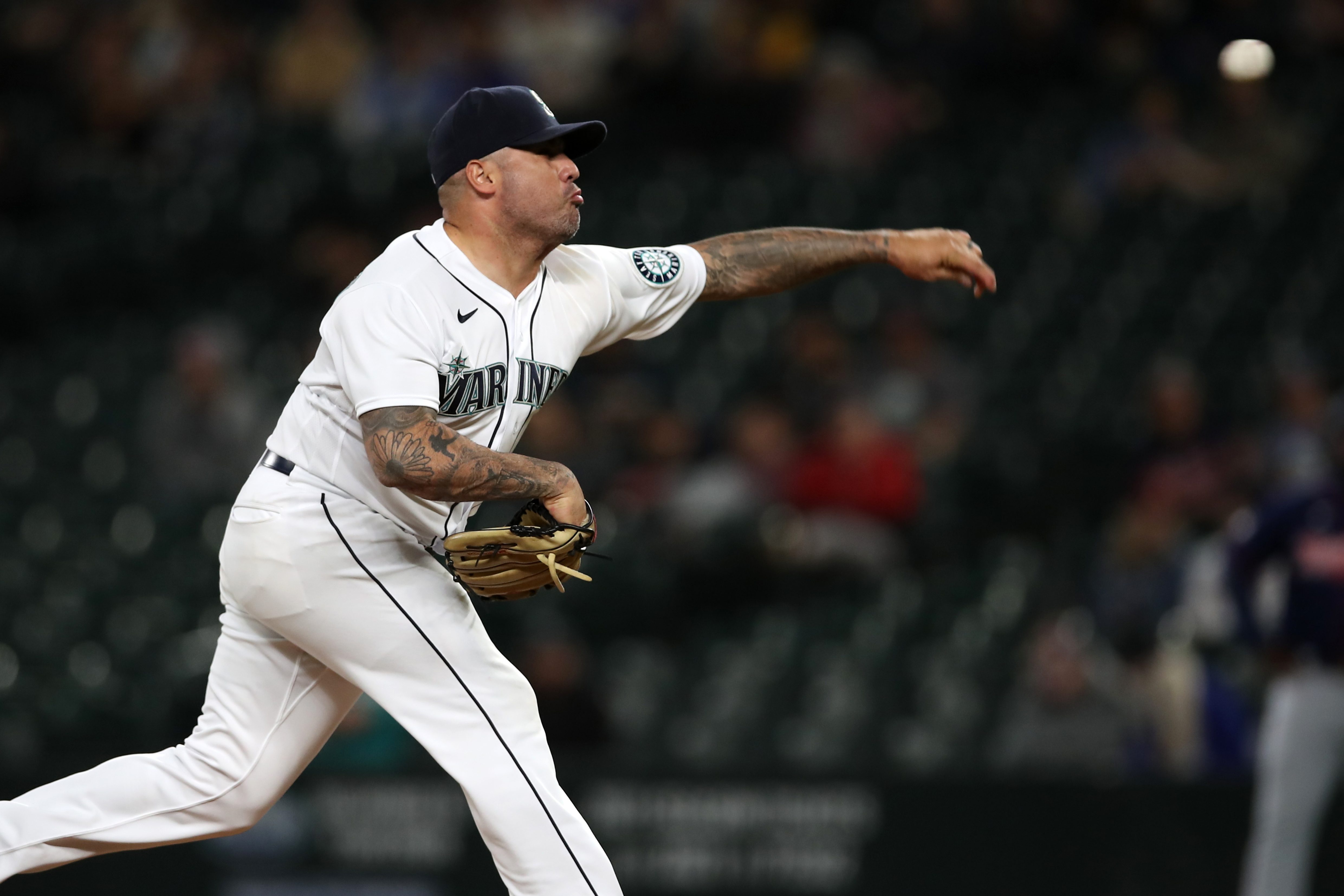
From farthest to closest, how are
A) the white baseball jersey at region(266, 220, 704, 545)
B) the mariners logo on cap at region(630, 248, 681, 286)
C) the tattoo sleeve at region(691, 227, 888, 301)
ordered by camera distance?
1. the tattoo sleeve at region(691, 227, 888, 301)
2. the mariners logo on cap at region(630, 248, 681, 286)
3. the white baseball jersey at region(266, 220, 704, 545)

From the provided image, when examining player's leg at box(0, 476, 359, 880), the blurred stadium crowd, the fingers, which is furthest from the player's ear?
the blurred stadium crowd

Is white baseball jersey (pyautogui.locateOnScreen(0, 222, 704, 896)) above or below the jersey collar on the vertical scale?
below

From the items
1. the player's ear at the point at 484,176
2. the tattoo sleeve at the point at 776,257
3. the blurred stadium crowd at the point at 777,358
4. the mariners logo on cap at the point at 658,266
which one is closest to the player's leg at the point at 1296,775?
the blurred stadium crowd at the point at 777,358

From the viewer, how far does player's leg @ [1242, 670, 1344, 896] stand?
233 inches

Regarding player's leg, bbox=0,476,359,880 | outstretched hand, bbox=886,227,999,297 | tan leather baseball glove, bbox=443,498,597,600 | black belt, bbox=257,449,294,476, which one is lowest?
player's leg, bbox=0,476,359,880

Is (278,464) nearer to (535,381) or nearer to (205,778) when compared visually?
(535,381)

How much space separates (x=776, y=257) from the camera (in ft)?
12.9

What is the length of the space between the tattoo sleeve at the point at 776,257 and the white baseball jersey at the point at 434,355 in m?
0.34

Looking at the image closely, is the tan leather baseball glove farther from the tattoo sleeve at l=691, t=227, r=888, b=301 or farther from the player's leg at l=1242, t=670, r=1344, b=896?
the player's leg at l=1242, t=670, r=1344, b=896

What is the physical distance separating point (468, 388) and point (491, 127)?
1.78ft

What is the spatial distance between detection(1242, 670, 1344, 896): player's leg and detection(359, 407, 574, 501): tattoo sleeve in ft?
12.7

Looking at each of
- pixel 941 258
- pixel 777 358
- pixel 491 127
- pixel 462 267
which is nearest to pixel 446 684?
pixel 462 267

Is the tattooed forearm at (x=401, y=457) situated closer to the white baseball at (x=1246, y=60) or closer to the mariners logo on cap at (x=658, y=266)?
the mariners logo on cap at (x=658, y=266)

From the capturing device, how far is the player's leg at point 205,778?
341 centimetres
